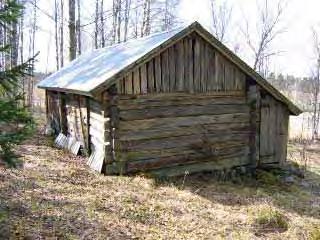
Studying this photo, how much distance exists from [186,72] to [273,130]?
395cm

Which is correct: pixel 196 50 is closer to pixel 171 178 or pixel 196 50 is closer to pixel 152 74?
pixel 152 74

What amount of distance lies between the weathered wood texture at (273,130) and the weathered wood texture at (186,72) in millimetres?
1470

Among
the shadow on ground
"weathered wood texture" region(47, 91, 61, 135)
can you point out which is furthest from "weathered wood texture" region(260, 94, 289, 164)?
"weathered wood texture" region(47, 91, 61, 135)

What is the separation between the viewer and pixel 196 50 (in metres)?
12.2

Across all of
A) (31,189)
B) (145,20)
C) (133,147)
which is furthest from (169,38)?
(145,20)

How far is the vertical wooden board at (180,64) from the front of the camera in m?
11.9

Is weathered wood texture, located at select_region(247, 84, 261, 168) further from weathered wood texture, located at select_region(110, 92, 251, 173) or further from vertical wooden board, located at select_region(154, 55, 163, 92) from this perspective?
vertical wooden board, located at select_region(154, 55, 163, 92)

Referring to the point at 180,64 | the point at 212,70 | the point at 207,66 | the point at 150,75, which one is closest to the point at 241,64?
the point at 212,70

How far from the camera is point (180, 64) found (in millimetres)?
11969

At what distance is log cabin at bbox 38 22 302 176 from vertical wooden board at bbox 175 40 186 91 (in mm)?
29

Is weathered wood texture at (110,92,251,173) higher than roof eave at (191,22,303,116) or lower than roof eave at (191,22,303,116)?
lower

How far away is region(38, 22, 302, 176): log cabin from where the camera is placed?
446 inches

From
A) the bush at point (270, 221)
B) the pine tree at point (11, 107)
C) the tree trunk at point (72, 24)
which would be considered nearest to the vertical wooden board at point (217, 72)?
the bush at point (270, 221)

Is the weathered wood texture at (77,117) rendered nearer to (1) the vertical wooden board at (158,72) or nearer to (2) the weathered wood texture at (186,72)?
(2) the weathered wood texture at (186,72)
